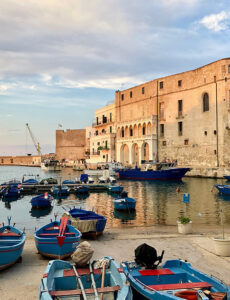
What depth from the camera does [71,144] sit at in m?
95.1

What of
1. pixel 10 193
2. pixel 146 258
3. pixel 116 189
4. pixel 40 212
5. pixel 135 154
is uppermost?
pixel 135 154

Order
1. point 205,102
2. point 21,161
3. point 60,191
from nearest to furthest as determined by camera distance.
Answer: point 60,191, point 205,102, point 21,161

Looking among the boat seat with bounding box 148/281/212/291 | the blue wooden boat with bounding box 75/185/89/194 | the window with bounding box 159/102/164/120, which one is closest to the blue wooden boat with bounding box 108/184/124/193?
the blue wooden boat with bounding box 75/185/89/194

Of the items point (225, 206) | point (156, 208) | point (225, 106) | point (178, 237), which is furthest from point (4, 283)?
point (225, 106)

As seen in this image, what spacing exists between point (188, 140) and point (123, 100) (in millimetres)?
19381

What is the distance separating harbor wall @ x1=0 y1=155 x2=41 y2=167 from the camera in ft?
395

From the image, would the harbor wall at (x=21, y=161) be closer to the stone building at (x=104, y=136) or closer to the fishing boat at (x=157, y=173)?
the stone building at (x=104, y=136)

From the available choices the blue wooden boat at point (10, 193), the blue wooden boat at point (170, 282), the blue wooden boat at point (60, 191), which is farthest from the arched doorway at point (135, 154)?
the blue wooden boat at point (170, 282)

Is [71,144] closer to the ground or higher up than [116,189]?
higher up

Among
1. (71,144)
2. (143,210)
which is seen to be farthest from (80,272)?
(71,144)

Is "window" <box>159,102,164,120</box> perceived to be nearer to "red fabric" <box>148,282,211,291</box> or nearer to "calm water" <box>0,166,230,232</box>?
"calm water" <box>0,166,230,232</box>

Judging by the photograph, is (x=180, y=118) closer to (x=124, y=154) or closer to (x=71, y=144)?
(x=124, y=154)

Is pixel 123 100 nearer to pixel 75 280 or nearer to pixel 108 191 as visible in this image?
pixel 108 191

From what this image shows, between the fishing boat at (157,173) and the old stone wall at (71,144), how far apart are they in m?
47.6
